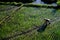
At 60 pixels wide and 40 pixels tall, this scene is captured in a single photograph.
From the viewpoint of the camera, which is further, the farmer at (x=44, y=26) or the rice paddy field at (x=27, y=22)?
the farmer at (x=44, y=26)

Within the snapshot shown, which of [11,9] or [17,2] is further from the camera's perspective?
[17,2]

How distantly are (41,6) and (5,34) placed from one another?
197 inches

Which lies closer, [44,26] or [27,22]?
[44,26]

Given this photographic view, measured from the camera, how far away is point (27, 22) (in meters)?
9.29

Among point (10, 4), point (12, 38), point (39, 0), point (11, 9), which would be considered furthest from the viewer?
point (39, 0)

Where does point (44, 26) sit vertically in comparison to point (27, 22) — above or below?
below

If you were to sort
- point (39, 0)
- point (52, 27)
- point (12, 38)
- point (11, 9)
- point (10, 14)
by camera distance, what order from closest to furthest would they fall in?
point (12, 38)
point (52, 27)
point (10, 14)
point (11, 9)
point (39, 0)

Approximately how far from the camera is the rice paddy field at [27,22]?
25.7ft

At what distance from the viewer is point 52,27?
8.70 metres

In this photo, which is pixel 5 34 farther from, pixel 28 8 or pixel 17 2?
pixel 17 2

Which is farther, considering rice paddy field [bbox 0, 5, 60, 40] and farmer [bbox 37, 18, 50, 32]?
farmer [bbox 37, 18, 50, 32]

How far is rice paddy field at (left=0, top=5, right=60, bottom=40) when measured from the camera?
25.7 ft

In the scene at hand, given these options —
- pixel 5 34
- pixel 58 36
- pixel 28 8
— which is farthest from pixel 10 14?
pixel 58 36

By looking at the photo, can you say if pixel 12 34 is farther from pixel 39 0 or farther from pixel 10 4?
pixel 39 0
